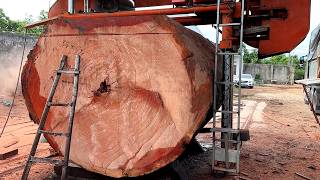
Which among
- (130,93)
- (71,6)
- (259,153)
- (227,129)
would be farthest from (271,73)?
(130,93)

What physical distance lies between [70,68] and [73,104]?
0.50 meters

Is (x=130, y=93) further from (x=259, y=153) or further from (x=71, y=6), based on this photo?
(x=259, y=153)

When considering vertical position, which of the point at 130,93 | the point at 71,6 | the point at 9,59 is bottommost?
the point at 130,93

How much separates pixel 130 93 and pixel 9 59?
39.5 ft

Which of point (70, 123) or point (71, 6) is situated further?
point (71, 6)

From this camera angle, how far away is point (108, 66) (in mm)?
3922

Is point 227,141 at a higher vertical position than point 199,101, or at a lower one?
lower

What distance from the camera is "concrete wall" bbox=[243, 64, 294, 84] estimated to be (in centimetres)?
4075

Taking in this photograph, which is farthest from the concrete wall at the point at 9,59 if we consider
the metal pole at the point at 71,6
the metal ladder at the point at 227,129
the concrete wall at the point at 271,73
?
the concrete wall at the point at 271,73

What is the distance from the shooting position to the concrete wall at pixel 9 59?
46.1 ft

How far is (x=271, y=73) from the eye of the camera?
1615 inches

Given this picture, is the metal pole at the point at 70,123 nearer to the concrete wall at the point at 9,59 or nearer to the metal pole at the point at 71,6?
the metal pole at the point at 71,6

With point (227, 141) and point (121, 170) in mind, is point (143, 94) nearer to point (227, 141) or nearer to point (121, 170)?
point (121, 170)

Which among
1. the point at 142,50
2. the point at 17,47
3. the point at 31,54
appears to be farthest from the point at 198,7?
the point at 17,47
